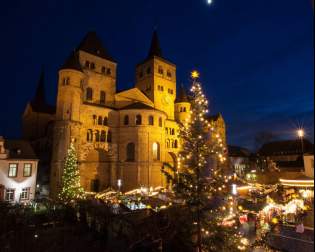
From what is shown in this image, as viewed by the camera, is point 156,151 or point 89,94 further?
point 89,94

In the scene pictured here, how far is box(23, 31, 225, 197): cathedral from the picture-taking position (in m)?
Answer: 32.4

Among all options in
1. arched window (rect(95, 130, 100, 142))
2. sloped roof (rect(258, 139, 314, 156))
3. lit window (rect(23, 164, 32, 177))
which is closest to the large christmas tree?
lit window (rect(23, 164, 32, 177))

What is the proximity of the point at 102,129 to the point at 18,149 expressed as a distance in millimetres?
12116

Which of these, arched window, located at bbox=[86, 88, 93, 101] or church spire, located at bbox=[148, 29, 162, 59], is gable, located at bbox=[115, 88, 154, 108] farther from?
church spire, located at bbox=[148, 29, 162, 59]

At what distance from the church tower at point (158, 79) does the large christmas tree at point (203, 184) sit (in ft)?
124

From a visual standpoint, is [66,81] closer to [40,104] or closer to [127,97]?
[127,97]

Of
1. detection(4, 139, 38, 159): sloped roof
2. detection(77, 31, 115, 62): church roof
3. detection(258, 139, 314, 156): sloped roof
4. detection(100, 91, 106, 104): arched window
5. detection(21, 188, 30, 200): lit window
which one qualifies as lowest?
detection(21, 188, 30, 200): lit window

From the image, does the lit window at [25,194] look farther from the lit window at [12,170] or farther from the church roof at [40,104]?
the church roof at [40,104]

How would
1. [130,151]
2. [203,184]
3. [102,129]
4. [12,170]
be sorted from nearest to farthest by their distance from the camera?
[203,184] < [12,170] < [102,129] < [130,151]

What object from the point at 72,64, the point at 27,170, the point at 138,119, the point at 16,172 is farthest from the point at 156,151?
the point at 16,172

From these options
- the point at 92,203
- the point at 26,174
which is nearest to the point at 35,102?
the point at 26,174

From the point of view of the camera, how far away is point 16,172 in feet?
86.9

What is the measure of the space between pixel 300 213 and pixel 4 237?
58.3 ft

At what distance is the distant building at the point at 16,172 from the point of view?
25.6 metres
